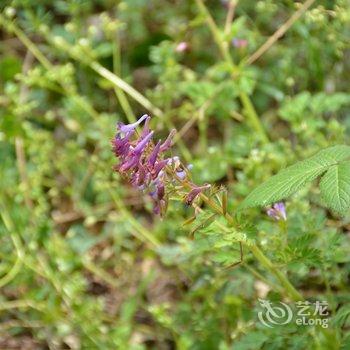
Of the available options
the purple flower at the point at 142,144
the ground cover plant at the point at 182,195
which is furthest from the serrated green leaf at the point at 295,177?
the purple flower at the point at 142,144

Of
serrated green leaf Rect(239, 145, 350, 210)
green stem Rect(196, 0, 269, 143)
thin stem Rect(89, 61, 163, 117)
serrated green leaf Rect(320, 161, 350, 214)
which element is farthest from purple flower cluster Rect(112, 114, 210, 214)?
thin stem Rect(89, 61, 163, 117)

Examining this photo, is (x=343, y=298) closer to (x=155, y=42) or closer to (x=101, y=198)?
(x=101, y=198)

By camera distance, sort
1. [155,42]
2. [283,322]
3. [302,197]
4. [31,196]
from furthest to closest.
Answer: [155,42]
[31,196]
[302,197]
[283,322]

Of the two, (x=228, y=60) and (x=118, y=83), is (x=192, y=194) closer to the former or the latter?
(x=228, y=60)

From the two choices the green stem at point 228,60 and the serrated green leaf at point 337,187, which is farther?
the green stem at point 228,60

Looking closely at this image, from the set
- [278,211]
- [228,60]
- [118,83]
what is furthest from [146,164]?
[118,83]

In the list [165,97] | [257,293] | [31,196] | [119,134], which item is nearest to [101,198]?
[31,196]

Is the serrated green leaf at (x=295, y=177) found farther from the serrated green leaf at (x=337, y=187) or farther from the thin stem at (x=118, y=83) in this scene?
the thin stem at (x=118, y=83)
